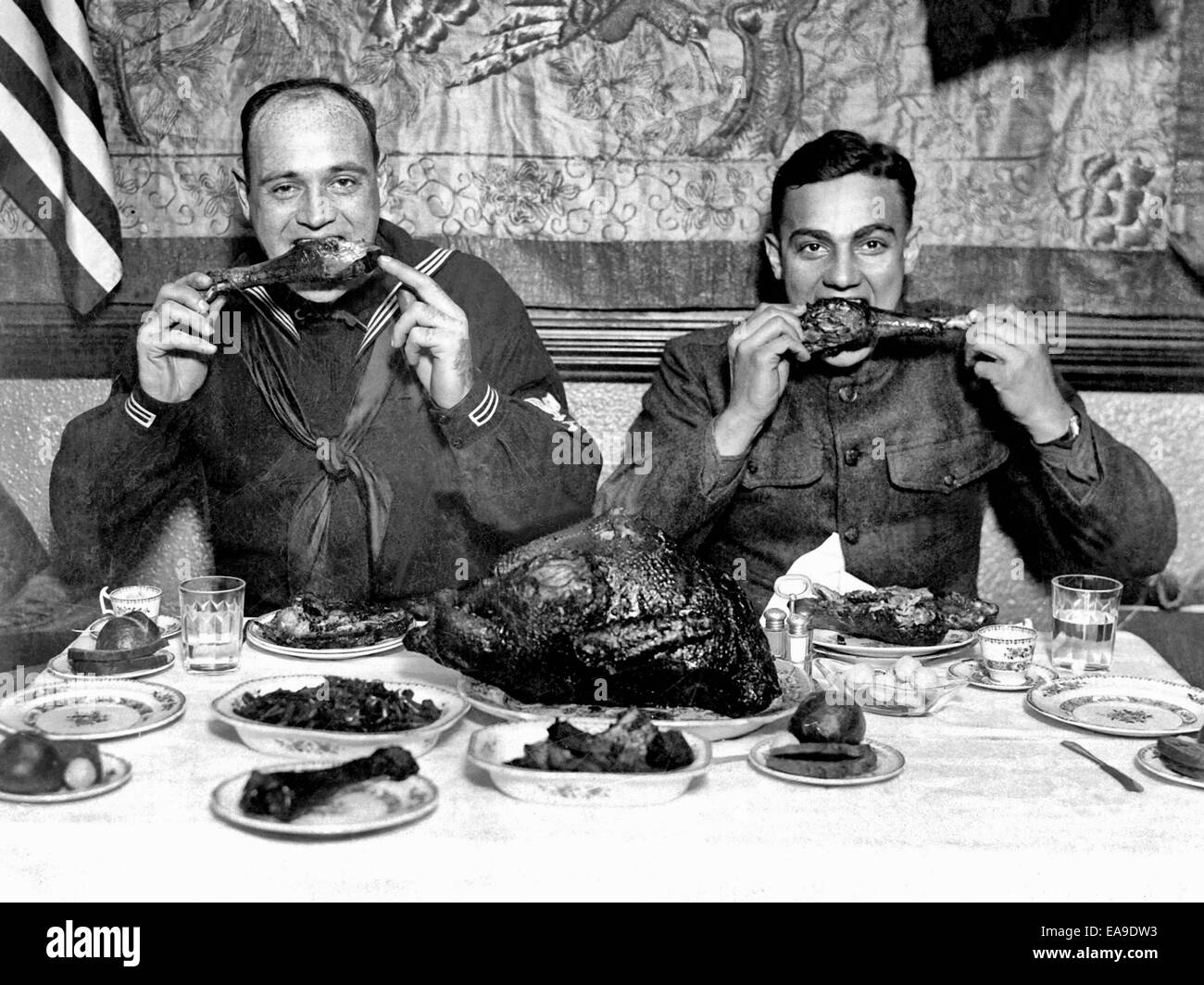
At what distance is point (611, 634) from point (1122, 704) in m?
0.94

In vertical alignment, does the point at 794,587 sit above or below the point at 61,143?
below

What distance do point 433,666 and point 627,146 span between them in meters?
1.71

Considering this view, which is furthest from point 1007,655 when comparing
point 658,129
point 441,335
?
point 658,129

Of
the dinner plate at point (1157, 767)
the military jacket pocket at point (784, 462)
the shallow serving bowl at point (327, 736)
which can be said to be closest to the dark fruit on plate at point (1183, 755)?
the dinner plate at point (1157, 767)

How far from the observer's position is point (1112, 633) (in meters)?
2.50

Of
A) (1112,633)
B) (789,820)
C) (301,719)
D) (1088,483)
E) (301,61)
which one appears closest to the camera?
(789,820)

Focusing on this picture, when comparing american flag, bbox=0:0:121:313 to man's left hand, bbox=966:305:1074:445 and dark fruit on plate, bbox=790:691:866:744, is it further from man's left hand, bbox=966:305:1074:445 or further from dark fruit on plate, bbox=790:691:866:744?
dark fruit on plate, bbox=790:691:866:744

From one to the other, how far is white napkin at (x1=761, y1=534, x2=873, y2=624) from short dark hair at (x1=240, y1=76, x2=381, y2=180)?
5.39 feet

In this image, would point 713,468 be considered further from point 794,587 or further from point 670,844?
point 670,844

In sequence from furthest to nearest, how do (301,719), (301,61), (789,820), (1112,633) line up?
(301,61) < (1112,633) < (301,719) < (789,820)

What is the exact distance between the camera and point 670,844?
172 centimetres

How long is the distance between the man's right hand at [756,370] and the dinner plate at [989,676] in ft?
3.23

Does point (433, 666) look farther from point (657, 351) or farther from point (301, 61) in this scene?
point (301, 61)

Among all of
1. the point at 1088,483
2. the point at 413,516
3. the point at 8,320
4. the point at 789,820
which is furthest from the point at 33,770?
the point at 1088,483
